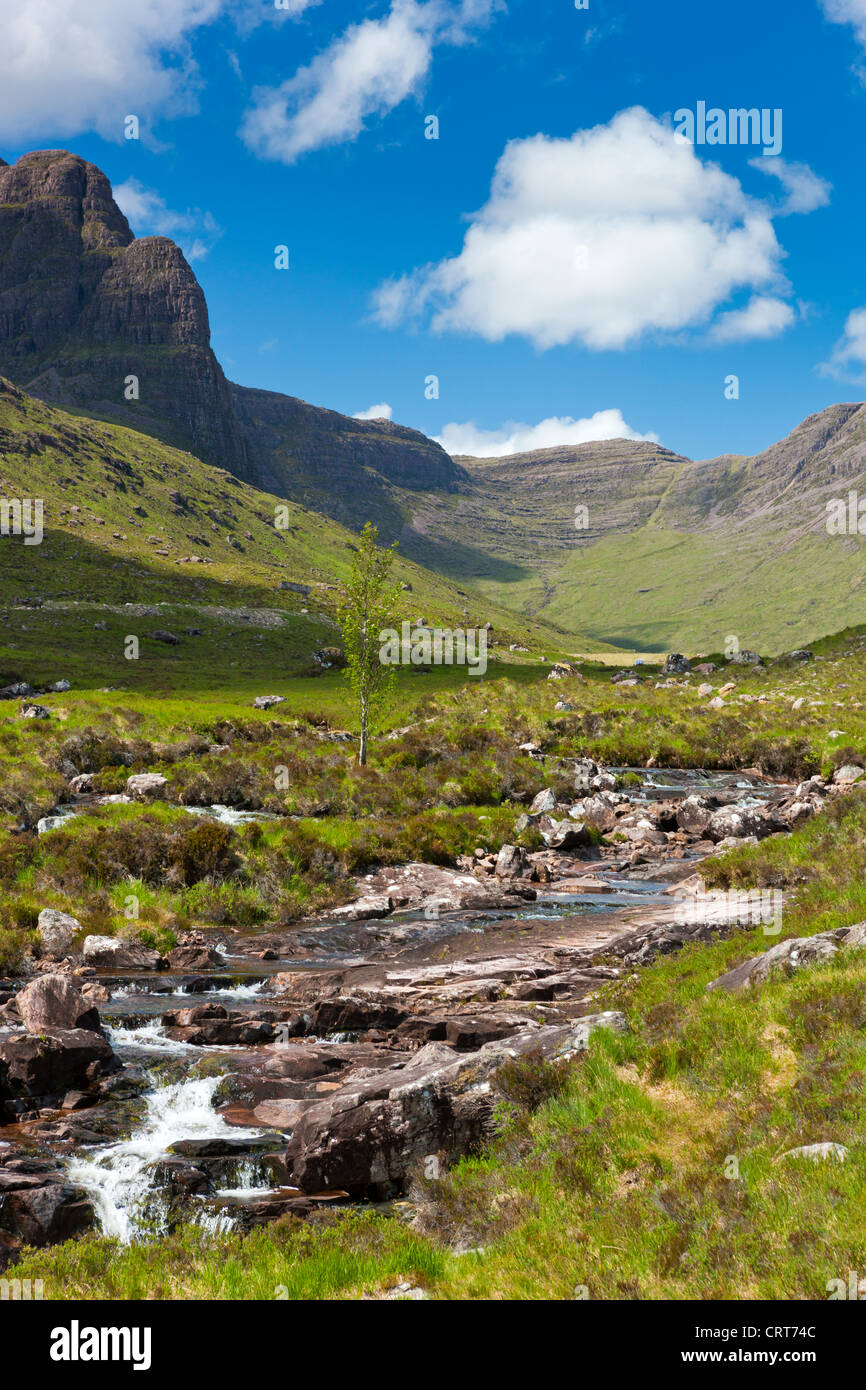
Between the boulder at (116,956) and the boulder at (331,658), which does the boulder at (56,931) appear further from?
the boulder at (331,658)

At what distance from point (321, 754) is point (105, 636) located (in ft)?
283

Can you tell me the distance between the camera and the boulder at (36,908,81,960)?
21938mm

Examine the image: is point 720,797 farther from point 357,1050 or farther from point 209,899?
point 357,1050

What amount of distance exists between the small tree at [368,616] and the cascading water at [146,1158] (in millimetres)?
33298

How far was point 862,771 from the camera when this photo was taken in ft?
141

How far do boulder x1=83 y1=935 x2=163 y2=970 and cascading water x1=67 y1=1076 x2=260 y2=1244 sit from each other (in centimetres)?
817

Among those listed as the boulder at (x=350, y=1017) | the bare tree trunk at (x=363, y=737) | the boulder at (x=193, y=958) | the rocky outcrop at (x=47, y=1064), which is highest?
the bare tree trunk at (x=363, y=737)

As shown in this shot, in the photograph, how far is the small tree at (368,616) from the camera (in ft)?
155

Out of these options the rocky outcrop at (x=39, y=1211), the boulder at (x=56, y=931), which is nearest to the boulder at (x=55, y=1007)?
the rocky outcrop at (x=39, y=1211)

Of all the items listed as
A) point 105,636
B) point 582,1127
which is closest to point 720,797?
point 582,1127

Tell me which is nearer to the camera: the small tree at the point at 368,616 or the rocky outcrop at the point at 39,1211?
the rocky outcrop at the point at 39,1211

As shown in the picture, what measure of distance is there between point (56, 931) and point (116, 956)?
6.27ft

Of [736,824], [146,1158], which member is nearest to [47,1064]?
[146,1158]

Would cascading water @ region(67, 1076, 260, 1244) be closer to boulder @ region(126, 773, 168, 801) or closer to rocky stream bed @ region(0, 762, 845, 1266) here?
rocky stream bed @ region(0, 762, 845, 1266)
